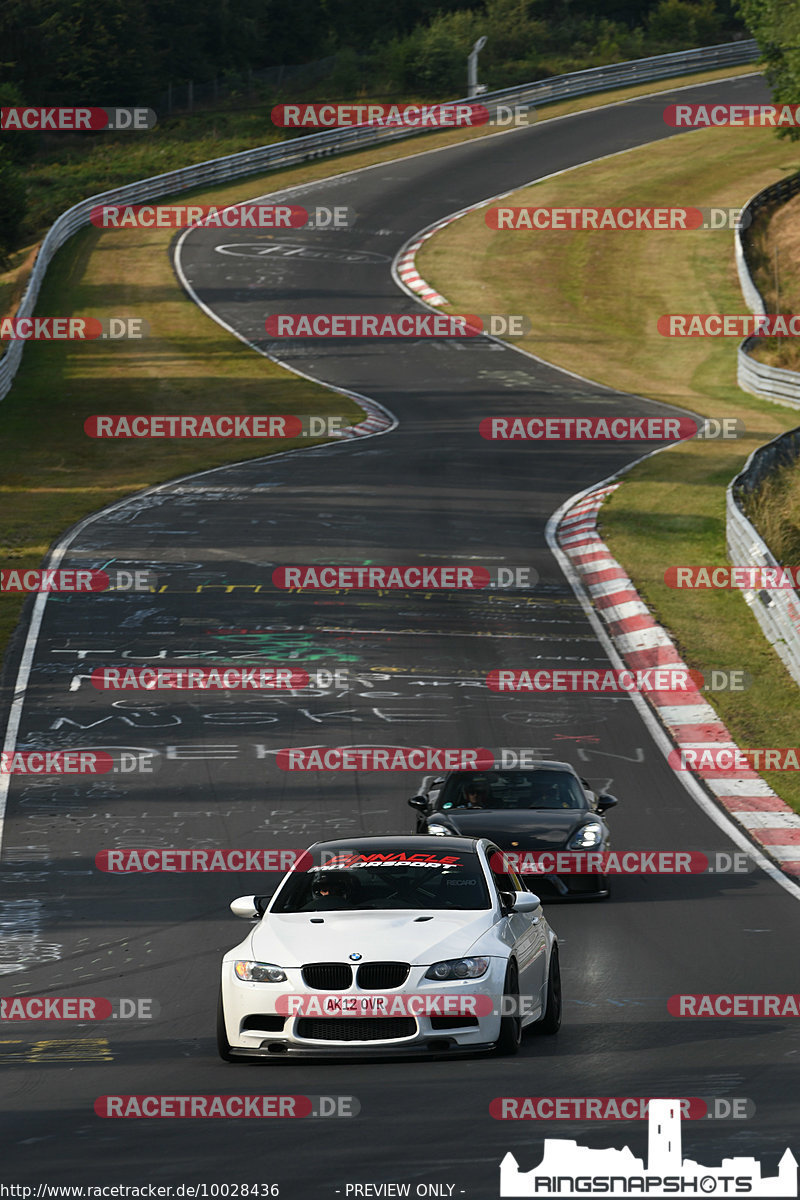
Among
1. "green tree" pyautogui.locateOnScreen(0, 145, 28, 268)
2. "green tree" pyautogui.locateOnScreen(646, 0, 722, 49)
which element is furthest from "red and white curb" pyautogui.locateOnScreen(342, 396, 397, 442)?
"green tree" pyautogui.locateOnScreen(646, 0, 722, 49)

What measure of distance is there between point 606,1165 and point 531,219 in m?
58.8

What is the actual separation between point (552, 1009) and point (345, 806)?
7173 millimetres

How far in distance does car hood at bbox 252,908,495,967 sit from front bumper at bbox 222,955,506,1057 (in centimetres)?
14

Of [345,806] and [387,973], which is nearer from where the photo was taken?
Answer: [387,973]

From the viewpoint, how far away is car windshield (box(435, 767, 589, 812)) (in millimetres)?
15273

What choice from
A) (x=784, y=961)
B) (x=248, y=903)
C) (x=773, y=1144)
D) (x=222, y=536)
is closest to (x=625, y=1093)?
(x=773, y=1144)

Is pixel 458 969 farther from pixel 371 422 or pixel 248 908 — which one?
pixel 371 422

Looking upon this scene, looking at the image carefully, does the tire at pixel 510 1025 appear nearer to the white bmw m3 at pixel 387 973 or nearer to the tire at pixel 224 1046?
the white bmw m3 at pixel 387 973

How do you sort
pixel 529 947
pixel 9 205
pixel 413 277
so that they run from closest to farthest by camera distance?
pixel 529 947 < pixel 9 205 < pixel 413 277

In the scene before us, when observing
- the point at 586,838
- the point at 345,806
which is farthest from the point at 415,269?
the point at 586,838

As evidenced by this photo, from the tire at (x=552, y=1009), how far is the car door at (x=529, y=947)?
0.09 meters

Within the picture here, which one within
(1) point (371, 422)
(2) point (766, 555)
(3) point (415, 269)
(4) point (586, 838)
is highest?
(4) point (586, 838)

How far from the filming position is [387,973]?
9.24m

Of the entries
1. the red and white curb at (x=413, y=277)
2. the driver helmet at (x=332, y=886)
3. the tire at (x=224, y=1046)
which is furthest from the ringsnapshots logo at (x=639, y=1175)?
the red and white curb at (x=413, y=277)
